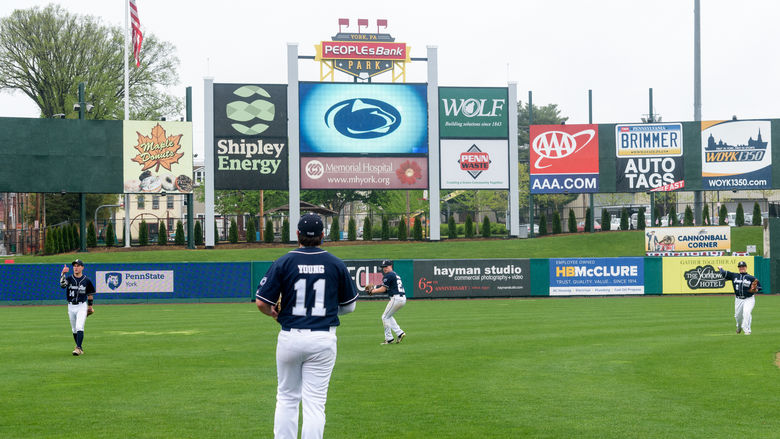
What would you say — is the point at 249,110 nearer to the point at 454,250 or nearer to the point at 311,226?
the point at 454,250

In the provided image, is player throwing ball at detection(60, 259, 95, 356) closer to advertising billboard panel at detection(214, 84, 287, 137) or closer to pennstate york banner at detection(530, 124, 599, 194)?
advertising billboard panel at detection(214, 84, 287, 137)

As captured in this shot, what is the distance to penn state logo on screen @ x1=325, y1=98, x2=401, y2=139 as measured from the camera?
46.2 metres

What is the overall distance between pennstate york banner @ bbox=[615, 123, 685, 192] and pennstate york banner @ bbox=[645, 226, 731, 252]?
28.6ft

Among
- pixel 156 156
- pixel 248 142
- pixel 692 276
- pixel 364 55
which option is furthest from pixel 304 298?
pixel 364 55

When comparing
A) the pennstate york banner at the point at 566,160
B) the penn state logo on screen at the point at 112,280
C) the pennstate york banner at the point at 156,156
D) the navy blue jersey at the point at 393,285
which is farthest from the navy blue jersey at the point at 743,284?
the pennstate york banner at the point at 156,156

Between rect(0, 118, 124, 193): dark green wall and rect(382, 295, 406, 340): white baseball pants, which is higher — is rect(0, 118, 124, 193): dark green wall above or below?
above

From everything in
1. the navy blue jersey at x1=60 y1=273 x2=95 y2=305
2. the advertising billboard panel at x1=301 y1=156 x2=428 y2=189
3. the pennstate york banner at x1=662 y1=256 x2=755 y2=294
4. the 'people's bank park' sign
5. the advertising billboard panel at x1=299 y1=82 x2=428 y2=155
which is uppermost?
the 'people's bank park' sign

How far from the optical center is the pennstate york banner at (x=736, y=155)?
159 feet

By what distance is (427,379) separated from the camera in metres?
12.7

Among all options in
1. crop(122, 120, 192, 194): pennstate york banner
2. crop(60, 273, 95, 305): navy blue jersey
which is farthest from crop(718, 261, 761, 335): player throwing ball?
crop(122, 120, 192, 194): pennstate york banner

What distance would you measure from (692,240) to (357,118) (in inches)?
761

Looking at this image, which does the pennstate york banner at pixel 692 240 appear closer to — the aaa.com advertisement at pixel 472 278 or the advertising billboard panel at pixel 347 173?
the aaa.com advertisement at pixel 472 278

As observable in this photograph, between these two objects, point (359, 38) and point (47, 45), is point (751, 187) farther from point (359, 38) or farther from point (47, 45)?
point (47, 45)

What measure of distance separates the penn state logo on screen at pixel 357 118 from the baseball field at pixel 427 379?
2264cm
